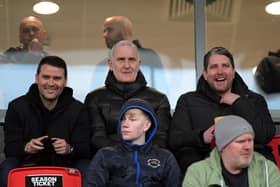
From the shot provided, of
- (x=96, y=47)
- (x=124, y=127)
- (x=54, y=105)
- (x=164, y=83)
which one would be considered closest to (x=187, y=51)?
(x=164, y=83)

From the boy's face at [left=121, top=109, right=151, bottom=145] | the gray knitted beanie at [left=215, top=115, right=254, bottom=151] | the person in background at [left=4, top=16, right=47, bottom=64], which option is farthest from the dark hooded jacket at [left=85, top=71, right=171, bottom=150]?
the person in background at [left=4, top=16, right=47, bottom=64]

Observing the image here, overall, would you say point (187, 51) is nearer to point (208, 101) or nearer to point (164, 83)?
point (164, 83)

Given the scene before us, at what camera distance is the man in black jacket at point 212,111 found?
5152 mm

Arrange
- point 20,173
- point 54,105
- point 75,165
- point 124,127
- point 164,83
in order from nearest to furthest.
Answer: point 20,173 < point 124,127 < point 75,165 < point 54,105 < point 164,83

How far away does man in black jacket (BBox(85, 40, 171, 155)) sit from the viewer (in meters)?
5.54

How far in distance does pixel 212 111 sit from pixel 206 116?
0.06 meters

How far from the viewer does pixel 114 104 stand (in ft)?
18.5

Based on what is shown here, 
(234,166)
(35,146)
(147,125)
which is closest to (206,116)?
(147,125)

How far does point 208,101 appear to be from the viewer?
5.53m

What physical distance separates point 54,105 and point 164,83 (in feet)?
5.77

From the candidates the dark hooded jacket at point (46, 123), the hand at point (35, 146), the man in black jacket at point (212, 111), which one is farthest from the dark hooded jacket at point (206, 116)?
the hand at point (35, 146)

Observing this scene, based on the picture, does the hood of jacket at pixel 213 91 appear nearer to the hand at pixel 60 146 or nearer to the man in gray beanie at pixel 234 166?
the man in gray beanie at pixel 234 166

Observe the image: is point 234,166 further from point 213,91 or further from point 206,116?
point 213,91

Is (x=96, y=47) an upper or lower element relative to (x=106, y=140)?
upper
